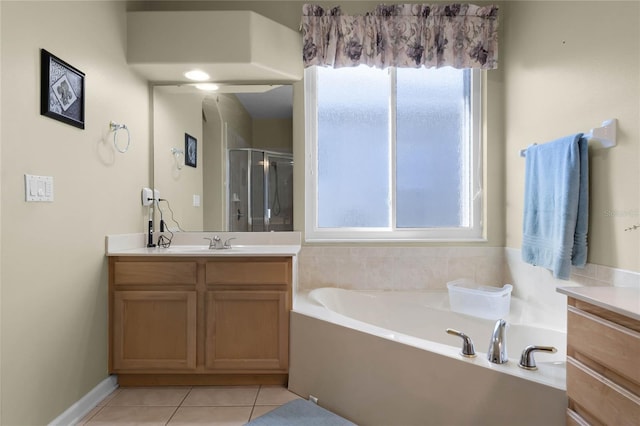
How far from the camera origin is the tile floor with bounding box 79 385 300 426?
1.69 m

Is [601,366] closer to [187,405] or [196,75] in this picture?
[187,405]

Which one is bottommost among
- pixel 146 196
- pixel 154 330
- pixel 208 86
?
pixel 154 330

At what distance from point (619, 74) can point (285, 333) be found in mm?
2103

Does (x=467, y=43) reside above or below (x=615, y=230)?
above

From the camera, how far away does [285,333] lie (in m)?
1.93

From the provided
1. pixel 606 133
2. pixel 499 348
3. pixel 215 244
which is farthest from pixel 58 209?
pixel 606 133

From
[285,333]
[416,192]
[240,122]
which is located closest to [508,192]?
[416,192]

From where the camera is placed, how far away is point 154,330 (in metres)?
1.95

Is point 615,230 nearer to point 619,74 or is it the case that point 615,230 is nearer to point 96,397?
point 619,74

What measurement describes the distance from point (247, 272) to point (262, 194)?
2.40ft

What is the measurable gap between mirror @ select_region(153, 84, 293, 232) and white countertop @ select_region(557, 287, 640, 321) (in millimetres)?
1778

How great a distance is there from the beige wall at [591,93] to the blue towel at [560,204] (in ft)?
0.21

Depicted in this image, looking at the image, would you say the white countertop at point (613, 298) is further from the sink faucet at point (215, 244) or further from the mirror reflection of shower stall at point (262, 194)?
the sink faucet at point (215, 244)

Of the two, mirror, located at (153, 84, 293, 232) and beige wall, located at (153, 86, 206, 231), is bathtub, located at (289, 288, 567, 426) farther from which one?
beige wall, located at (153, 86, 206, 231)
